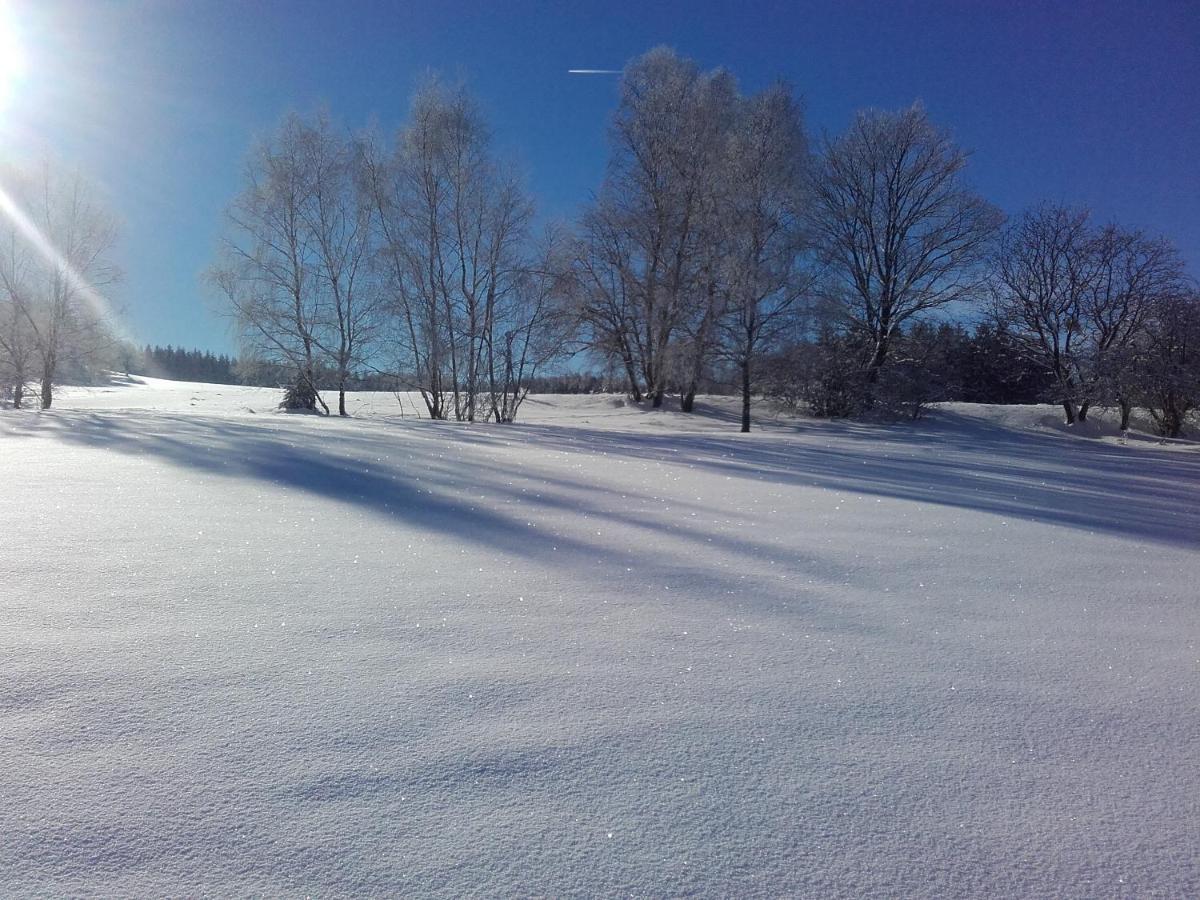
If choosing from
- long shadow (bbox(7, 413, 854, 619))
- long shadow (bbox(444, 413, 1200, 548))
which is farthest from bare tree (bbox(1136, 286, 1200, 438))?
long shadow (bbox(7, 413, 854, 619))

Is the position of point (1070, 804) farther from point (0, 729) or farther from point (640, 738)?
point (0, 729)

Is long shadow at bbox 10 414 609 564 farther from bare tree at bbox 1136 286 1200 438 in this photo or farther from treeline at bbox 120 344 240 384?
treeline at bbox 120 344 240 384

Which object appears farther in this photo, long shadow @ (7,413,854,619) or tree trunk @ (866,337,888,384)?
tree trunk @ (866,337,888,384)

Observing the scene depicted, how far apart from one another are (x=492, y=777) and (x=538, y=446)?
6.35m

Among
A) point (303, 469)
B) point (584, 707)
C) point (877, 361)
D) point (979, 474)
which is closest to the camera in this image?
point (584, 707)

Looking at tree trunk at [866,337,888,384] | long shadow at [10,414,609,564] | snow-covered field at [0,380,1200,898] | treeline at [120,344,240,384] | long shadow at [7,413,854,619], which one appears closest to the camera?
snow-covered field at [0,380,1200,898]

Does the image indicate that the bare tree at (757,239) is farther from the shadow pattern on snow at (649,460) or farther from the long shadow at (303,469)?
the long shadow at (303,469)

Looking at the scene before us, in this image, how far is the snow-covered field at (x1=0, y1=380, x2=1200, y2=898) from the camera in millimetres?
1033

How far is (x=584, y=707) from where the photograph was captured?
4.80ft

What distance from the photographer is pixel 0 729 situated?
128 centimetres

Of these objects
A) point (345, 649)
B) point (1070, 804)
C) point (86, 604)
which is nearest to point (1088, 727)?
point (1070, 804)

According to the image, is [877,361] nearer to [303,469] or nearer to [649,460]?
[649,460]

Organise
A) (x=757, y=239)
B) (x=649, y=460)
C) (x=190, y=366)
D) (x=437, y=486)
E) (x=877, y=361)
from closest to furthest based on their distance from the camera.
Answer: (x=437, y=486), (x=649, y=460), (x=757, y=239), (x=877, y=361), (x=190, y=366)

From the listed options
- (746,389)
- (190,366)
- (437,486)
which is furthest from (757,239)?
(190,366)
